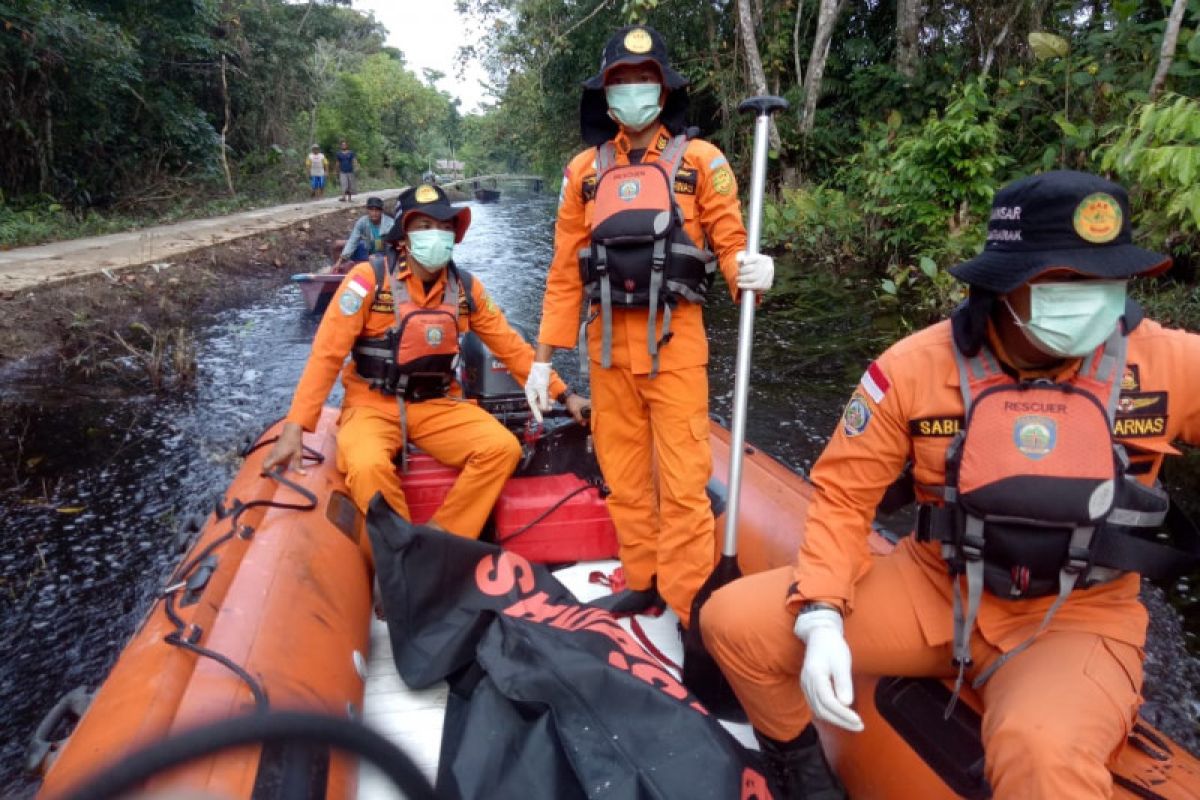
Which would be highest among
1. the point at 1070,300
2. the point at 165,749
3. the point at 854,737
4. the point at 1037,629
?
the point at 1070,300

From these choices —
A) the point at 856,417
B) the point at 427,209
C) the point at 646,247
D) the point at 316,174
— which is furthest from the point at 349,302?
the point at 316,174

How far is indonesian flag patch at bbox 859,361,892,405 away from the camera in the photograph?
5.41 feet

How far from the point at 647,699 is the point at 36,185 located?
45.3ft

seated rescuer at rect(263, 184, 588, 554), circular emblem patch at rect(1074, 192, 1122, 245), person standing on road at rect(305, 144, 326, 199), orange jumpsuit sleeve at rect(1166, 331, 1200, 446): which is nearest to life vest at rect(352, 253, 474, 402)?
seated rescuer at rect(263, 184, 588, 554)

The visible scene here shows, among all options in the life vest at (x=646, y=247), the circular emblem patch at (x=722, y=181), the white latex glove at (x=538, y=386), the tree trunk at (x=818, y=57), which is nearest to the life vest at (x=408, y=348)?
the white latex glove at (x=538, y=386)

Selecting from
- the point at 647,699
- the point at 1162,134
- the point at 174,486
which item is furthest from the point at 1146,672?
the point at 174,486

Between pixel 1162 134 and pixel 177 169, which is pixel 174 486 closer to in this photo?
pixel 1162 134

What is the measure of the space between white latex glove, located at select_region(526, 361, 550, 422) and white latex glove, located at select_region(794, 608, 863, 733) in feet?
4.82

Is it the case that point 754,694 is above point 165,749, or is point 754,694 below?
below

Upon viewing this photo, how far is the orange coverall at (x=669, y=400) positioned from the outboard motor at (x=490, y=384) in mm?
1094

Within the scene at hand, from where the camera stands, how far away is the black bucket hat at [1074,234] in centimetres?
138

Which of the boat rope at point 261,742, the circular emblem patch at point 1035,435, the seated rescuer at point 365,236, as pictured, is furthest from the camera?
the seated rescuer at point 365,236

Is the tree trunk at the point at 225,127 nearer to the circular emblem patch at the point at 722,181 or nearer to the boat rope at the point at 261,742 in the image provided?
the circular emblem patch at the point at 722,181

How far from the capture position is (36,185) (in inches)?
455
